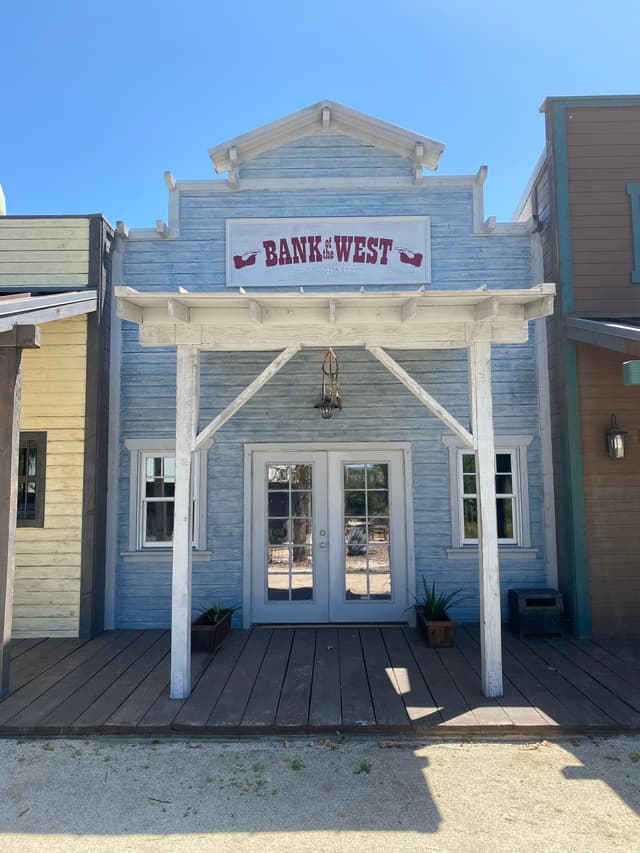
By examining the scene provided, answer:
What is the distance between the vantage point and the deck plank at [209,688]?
3742 mm

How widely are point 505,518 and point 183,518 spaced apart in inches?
146

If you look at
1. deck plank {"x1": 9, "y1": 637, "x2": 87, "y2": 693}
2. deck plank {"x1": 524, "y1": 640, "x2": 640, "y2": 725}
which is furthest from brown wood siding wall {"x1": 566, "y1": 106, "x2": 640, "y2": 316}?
deck plank {"x1": 9, "y1": 637, "x2": 87, "y2": 693}

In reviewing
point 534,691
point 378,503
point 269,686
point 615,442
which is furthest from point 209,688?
point 615,442

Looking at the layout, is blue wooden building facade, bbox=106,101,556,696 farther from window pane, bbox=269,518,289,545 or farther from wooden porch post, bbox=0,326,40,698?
wooden porch post, bbox=0,326,40,698

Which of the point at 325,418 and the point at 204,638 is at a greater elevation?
the point at 325,418

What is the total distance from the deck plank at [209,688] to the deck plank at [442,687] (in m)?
1.61

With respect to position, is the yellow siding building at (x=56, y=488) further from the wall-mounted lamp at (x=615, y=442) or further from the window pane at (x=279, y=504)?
the wall-mounted lamp at (x=615, y=442)

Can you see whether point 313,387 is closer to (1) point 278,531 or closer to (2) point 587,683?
(1) point 278,531

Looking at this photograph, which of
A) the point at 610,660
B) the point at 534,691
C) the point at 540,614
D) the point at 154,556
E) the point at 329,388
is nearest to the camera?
the point at 534,691

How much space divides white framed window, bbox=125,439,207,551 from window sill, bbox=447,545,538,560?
2.73 m

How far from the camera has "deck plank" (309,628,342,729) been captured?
147 inches

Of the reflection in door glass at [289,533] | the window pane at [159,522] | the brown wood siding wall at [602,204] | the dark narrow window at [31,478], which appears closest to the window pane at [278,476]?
the reflection in door glass at [289,533]

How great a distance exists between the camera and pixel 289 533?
625 cm

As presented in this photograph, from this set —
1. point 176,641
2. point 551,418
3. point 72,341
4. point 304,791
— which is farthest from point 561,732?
point 72,341
